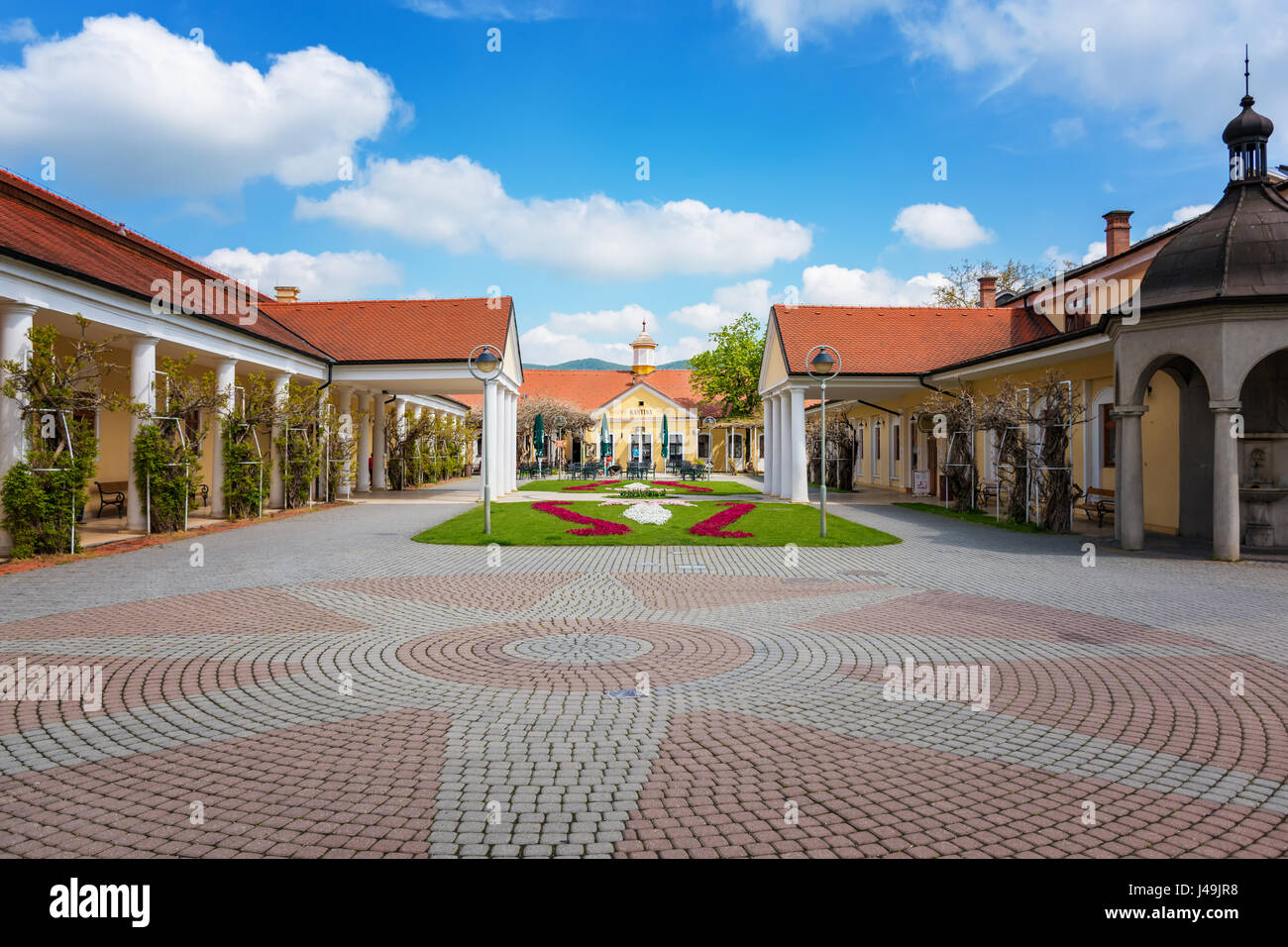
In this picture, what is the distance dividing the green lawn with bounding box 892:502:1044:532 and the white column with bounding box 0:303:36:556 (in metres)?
19.1

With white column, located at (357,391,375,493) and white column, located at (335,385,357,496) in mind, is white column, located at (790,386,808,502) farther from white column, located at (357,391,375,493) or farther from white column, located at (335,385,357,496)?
white column, located at (357,391,375,493)

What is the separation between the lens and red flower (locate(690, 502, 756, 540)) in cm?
1604

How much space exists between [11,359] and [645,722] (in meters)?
12.8

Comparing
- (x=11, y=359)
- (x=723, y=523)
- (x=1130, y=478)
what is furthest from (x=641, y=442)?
(x=11, y=359)

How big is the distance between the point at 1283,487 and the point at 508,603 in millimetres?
13997

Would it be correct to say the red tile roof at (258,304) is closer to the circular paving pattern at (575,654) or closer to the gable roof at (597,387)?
the circular paving pattern at (575,654)

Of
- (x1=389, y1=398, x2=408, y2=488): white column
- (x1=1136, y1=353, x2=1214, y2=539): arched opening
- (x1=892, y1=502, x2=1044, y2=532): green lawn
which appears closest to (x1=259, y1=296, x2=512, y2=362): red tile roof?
(x1=389, y1=398, x2=408, y2=488): white column

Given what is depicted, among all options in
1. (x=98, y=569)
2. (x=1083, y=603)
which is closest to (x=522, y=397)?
(x=98, y=569)

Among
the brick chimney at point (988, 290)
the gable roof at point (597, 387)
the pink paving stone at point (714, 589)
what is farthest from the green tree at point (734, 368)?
the pink paving stone at point (714, 589)

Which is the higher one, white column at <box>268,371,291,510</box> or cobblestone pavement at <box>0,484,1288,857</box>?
white column at <box>268,371,291,510</box>

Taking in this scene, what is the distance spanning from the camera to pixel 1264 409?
14422 millimetres

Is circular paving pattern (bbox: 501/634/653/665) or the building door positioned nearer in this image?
circular paving pattern (bbox: 501/634/653/665)

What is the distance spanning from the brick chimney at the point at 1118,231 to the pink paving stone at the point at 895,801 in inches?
1141

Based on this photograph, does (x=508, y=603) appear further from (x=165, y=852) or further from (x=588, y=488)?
(x=588, y=488)
